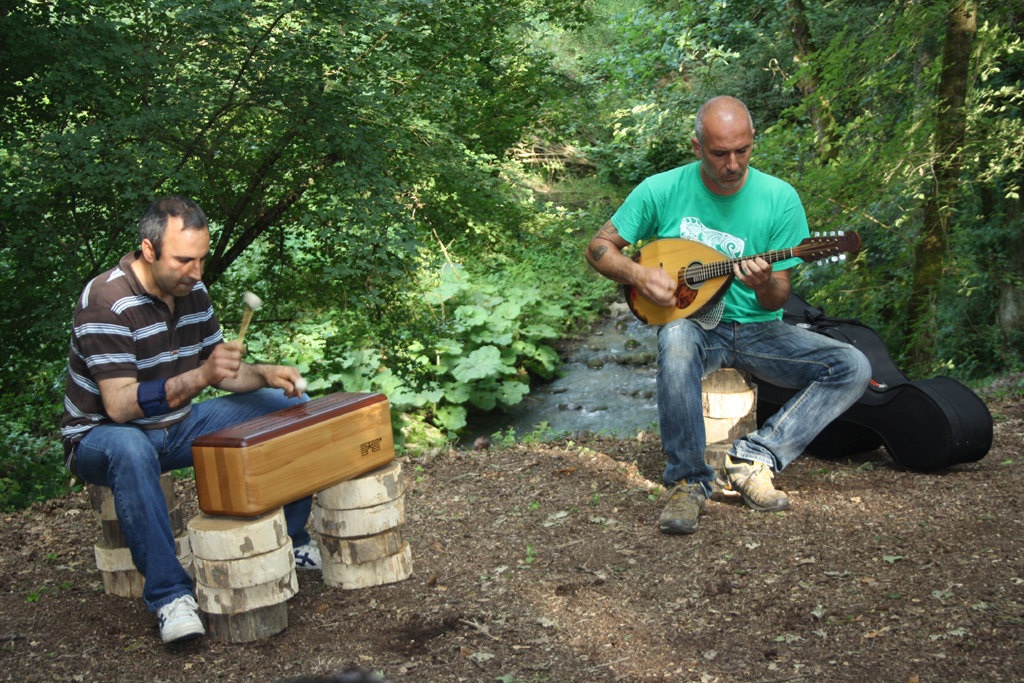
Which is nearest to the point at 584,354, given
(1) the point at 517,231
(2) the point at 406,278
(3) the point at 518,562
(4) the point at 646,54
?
(4) the point at 646,54

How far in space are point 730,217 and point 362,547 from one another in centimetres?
192

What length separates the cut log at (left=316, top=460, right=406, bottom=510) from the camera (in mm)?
2598

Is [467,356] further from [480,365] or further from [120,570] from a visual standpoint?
[120,570]

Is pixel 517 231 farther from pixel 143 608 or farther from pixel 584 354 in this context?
pixel 584 354

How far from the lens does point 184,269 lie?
2559 millimetres

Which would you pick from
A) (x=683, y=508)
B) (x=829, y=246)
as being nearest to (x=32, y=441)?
→ (x=683, y=508)

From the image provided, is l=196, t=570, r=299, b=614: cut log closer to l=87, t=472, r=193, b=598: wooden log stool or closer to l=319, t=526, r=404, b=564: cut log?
l=319, t=526, r=404, b=564: cut log

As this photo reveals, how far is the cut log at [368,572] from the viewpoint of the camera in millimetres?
2688

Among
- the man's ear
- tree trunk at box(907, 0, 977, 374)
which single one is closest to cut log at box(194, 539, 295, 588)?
the man's ear

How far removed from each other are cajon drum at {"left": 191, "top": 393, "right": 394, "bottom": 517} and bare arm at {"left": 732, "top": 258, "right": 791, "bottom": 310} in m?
1.45

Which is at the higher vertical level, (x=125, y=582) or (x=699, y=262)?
(x=699, y=262)

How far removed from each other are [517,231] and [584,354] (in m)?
4.63

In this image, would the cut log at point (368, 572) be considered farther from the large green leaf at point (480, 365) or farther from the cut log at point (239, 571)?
the large green leaf at point (480, 365)

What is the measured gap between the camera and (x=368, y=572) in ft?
8.82
